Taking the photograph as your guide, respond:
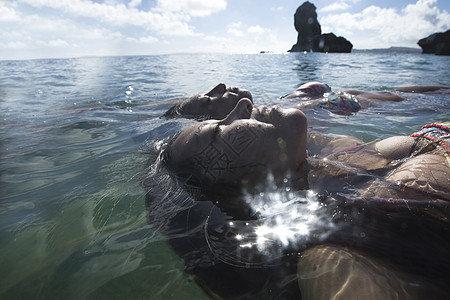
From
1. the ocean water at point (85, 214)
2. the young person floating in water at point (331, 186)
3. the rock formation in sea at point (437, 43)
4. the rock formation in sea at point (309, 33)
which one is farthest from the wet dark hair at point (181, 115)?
the rock formation in sea at point (309, 33)

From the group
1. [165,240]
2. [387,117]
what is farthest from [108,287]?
[387,117]

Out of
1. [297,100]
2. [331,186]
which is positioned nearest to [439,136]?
[331,186]

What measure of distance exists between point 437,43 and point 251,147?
5449 centimetres

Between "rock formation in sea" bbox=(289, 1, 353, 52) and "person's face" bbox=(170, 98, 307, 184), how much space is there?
81.4 metres

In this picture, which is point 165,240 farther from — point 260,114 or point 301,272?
point 260,114

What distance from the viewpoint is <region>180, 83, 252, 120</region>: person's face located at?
12.1 feet

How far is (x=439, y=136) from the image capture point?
2.23m

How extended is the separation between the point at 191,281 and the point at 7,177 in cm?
237

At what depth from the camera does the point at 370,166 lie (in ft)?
7.20

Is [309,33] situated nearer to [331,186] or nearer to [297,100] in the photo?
[297,100]

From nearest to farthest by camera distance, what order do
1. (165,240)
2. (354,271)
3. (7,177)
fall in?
(354,271) → (165,240) → (7,177)

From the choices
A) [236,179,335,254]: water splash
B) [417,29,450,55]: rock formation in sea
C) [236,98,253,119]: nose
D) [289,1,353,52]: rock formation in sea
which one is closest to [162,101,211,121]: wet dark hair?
[236,98,253,119]: nose

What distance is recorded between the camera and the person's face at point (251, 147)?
1729mm

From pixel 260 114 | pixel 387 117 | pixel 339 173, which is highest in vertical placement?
pixel 260 114
